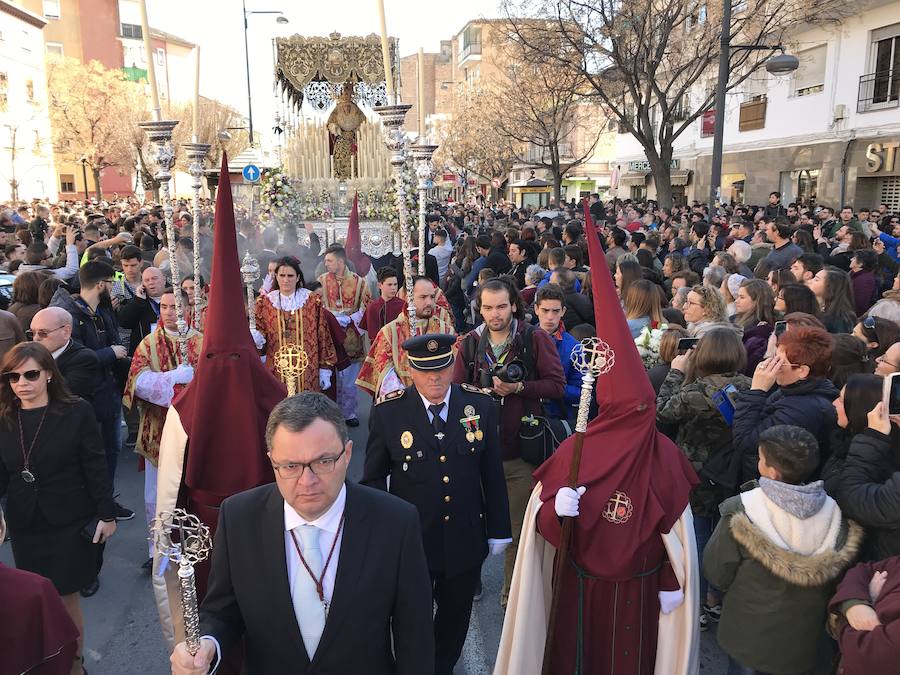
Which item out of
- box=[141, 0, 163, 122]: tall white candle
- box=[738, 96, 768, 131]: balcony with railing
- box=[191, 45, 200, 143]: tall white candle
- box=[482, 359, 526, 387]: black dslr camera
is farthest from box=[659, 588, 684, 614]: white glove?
A: box=[738, 96, 768, 131]: balcony with railing

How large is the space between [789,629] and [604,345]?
143 centimetres

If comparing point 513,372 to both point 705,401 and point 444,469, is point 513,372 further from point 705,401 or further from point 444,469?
point 705,401

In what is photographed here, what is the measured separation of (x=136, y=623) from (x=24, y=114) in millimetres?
40122

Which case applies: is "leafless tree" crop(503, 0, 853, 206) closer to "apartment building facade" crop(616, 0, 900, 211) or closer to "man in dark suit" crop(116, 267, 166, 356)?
"apartment building facade" crop(616, 0, 900, 211)

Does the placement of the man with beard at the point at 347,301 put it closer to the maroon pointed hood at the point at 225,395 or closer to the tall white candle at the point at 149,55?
the tall white candle at the point at 149,55

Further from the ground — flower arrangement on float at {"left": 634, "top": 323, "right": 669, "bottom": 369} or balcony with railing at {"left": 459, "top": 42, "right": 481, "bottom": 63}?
balcony with railing at {"left": 459, "top": 42, "right": 481, "bottom": 63}

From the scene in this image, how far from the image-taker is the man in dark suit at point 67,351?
182 inches

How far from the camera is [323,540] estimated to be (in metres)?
2.23

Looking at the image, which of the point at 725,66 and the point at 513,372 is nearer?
the point at 513,372

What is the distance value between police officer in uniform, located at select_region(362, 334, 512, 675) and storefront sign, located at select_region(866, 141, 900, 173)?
741 inches

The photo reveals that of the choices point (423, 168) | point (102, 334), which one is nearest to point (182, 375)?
point (102, 334)

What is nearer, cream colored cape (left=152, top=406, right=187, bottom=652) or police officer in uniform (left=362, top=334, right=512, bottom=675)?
police officer in uniform (left=362, top=334, right=512, bottom=675)

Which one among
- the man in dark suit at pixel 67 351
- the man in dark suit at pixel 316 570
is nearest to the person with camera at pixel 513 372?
the man in dark suit at pixel 316 570

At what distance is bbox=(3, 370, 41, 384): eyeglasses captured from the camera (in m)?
3.61
